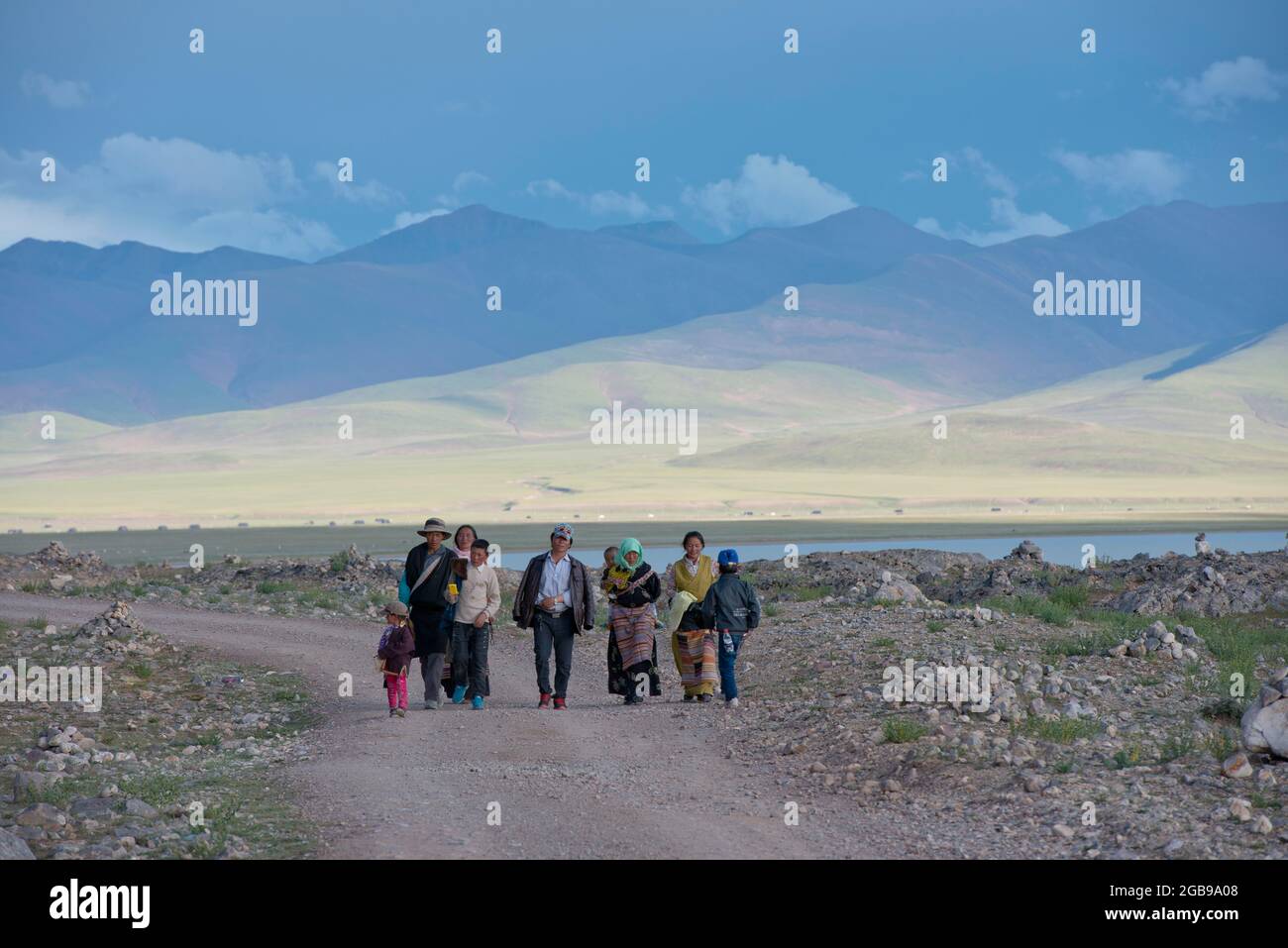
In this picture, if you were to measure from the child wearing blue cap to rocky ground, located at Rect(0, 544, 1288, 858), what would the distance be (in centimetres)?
31

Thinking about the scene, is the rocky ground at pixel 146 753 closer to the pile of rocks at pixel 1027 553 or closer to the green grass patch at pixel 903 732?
the green grass patch at pixel 903 732

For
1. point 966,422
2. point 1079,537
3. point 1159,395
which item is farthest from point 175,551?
point 1159,395

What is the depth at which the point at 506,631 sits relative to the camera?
21.6m

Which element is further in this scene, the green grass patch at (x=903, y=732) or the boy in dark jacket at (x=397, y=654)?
the boy in dark jacket at (x=397, y=654)

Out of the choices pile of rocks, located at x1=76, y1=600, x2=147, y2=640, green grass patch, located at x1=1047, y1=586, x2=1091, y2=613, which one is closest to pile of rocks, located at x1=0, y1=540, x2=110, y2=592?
pile of rocks, located at x1=76, y1=600, x2=147, y2=640

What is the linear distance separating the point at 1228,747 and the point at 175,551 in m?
47.4

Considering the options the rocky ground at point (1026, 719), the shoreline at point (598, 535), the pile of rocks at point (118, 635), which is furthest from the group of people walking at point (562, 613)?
the shoreline at point (598, 535)

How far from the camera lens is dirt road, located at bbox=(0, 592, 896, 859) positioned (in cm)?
875

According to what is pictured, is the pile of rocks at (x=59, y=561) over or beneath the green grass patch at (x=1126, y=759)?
over

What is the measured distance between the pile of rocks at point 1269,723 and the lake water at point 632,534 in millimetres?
34725

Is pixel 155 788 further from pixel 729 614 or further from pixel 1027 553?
pixel 1027 553

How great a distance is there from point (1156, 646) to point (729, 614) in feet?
15.0

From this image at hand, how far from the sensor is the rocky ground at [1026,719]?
9.10m

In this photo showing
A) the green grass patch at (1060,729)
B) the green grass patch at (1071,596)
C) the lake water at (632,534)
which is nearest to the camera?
the green grass patch at (1060,729)
